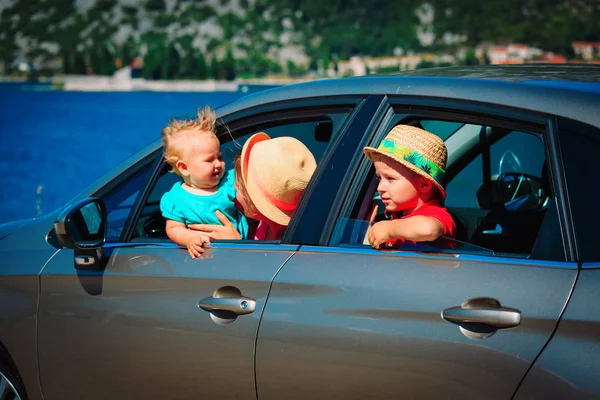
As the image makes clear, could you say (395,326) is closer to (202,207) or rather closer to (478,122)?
(478,122)

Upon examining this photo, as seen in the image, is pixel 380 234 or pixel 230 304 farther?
pixel 230 304

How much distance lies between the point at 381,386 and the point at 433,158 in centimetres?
66

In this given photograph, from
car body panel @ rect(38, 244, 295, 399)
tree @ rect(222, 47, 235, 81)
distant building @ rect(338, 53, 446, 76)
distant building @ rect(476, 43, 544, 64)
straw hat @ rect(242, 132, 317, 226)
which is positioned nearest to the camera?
car body panel @ rect(38, 244, 295, 399)

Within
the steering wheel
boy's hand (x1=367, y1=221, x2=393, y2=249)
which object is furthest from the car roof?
the steering wheel

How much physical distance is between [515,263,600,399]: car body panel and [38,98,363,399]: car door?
2.68ft

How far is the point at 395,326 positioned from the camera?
221cm

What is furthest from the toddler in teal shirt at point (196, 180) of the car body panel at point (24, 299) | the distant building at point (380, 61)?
the distant building at point (380, 61)

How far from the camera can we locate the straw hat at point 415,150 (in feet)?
8.13

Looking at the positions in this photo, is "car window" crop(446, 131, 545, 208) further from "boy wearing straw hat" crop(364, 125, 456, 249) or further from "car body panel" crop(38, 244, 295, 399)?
"car body panel" crop(38, 244, 295, 399)

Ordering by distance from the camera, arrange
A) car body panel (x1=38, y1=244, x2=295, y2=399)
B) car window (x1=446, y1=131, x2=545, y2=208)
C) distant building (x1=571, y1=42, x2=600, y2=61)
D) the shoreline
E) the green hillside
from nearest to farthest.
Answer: car body panel (x1=38, y1=244, x2=295, y2=399), car window (x1=446, y1=131, x2=545, y2=208), distant building (x1=571, y1=42, x2=600, y2=61), the shoreline, the green hillside

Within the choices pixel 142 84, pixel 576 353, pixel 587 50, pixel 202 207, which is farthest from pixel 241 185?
pixel 142 84

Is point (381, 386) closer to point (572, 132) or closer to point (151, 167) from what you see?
point (572, 132)

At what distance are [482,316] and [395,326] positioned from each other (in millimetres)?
236

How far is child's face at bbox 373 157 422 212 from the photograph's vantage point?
8.29ft
